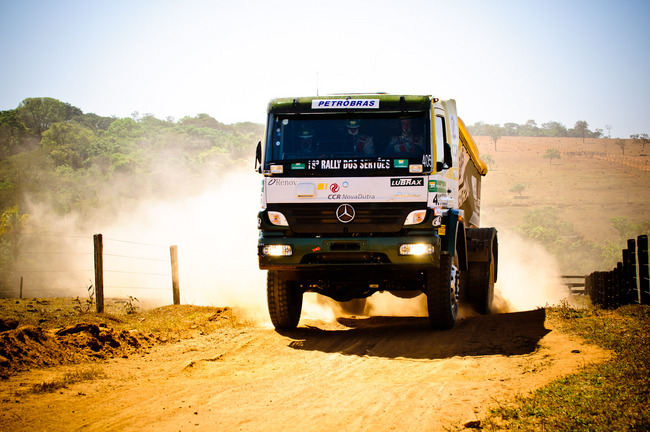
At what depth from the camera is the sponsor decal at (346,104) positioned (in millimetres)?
9836

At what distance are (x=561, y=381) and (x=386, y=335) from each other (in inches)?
163

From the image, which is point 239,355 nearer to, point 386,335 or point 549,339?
point 386,335

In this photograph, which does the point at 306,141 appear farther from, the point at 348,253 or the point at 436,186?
the point at 436,186

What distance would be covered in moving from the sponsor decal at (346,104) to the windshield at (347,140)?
0.15 meters

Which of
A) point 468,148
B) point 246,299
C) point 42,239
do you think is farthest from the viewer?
point 42,239

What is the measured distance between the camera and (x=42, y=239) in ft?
112

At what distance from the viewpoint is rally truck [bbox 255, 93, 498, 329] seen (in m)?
9.49

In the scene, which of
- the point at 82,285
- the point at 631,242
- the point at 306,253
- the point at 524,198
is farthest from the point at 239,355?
the point at 524,198

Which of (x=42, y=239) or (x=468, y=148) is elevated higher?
(x=468, y=148)

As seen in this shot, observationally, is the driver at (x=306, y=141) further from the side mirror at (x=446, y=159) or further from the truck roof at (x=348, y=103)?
the side mirror at (x=446, y=159)

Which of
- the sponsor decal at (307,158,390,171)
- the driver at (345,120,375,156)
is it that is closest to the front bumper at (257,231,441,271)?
the sponsor decal at (307,158,390,171)

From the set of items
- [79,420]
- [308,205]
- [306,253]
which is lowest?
[79,420]

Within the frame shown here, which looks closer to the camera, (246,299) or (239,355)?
(239,355)

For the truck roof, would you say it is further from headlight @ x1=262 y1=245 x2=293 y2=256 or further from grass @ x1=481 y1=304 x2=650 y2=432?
grass @ x1=481 y1=304 x2=650 y2=432
